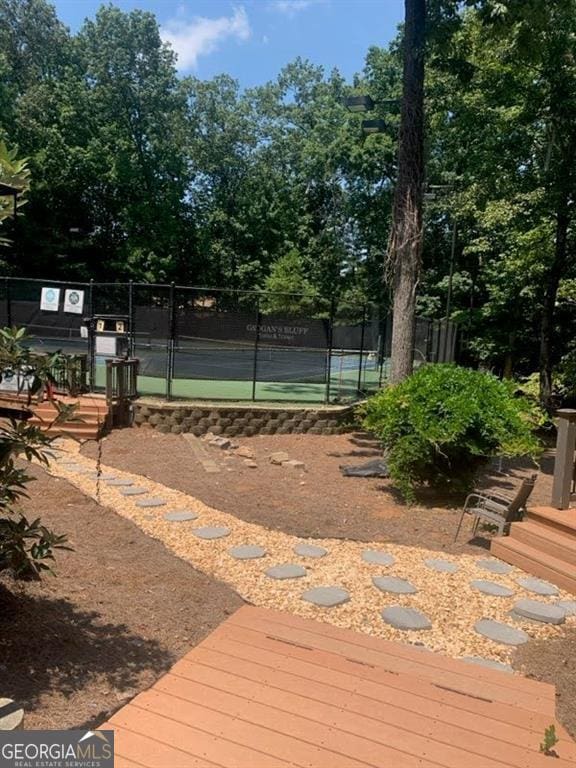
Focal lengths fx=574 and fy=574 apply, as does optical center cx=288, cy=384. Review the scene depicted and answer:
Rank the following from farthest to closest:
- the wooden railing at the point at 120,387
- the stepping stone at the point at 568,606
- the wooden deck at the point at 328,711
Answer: the wooden railing at the point at 120,387 → the stepping stone at the point at 568,606 → the wooden deck at the point at 328,711

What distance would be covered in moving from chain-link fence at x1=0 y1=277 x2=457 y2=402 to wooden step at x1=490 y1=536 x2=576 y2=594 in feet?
22.1

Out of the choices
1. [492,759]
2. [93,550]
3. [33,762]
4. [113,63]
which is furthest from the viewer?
[113,63]

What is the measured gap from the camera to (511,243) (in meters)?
13.5

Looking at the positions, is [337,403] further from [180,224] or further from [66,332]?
[180,224]

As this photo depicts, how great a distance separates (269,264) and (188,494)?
27.1 m

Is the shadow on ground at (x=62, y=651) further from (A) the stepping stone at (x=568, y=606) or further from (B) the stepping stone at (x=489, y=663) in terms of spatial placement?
A: (A) the stepping stone at (x=568, y=606)

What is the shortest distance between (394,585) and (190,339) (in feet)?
25.8

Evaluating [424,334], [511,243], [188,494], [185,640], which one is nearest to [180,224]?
[424,334]

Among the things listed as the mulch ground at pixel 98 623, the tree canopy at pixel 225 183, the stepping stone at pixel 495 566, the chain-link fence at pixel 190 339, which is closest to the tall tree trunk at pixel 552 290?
the tree canopy at pixel 225 183

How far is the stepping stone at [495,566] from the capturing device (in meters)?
4.75

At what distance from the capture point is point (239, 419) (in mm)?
10414

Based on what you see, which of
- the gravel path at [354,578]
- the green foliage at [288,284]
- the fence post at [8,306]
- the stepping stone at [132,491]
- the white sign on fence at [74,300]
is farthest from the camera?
the green foliage at [288,284]

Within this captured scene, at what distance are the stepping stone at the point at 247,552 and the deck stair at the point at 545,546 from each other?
2.11 m

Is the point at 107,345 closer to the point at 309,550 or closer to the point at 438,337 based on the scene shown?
the point at 309,550
